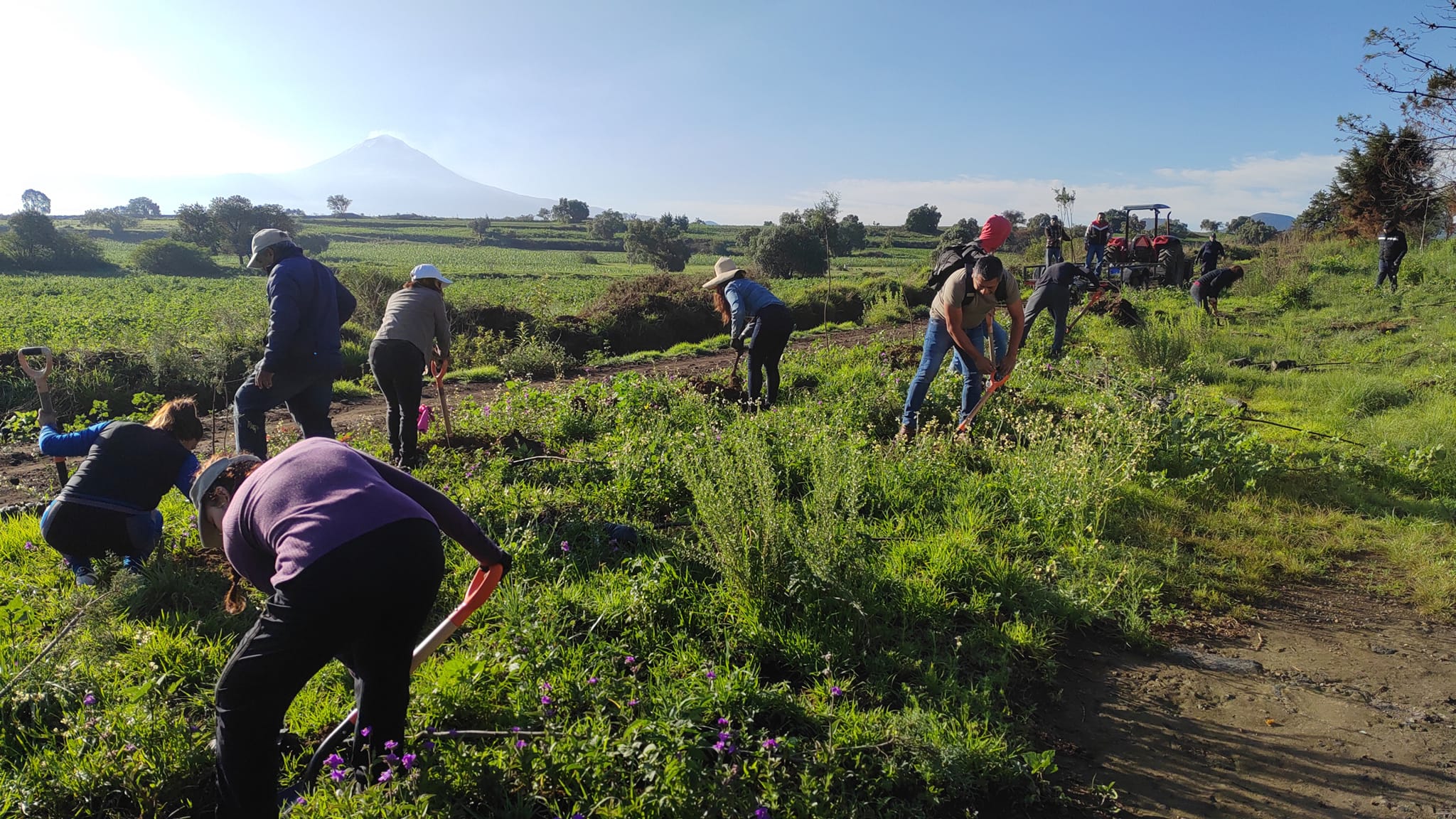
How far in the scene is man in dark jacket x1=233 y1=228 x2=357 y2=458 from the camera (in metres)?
4.71

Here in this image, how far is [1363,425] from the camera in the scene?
252 inches

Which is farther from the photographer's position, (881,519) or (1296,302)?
(1296,302)

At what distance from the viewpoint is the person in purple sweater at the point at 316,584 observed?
1949 millimetres

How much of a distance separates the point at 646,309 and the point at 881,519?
12.4 metres

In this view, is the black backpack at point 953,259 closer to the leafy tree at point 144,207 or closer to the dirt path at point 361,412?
the dirt path at point 361,412

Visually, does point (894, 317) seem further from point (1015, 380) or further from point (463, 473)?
point (463, 473)

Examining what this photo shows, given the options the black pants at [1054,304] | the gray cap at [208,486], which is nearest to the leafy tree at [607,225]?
the black pants at [1054,304]

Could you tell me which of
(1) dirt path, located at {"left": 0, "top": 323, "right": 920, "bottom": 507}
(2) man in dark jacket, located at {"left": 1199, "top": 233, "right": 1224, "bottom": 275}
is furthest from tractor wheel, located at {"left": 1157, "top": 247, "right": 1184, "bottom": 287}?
(1) dirt path, located at {"left": 0, "top": 323, "right": 920, "bottom": 507}

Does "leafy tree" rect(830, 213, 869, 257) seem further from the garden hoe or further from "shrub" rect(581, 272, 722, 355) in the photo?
the garden hoe

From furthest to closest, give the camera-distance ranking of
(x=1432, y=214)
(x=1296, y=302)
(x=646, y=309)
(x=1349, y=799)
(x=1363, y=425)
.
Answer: (x=1432, y=214)
(x=646, y=309)
(x=1296, y=302)
(x=1363, y=425)
(x=1349, y=799)

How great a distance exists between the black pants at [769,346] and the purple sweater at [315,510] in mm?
4444

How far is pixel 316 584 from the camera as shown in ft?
6.31

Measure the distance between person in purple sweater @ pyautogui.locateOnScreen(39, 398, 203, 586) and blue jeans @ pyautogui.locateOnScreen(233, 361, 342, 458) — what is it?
3.03 feet

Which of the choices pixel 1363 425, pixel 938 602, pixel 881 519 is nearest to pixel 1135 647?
pixel 938 602
